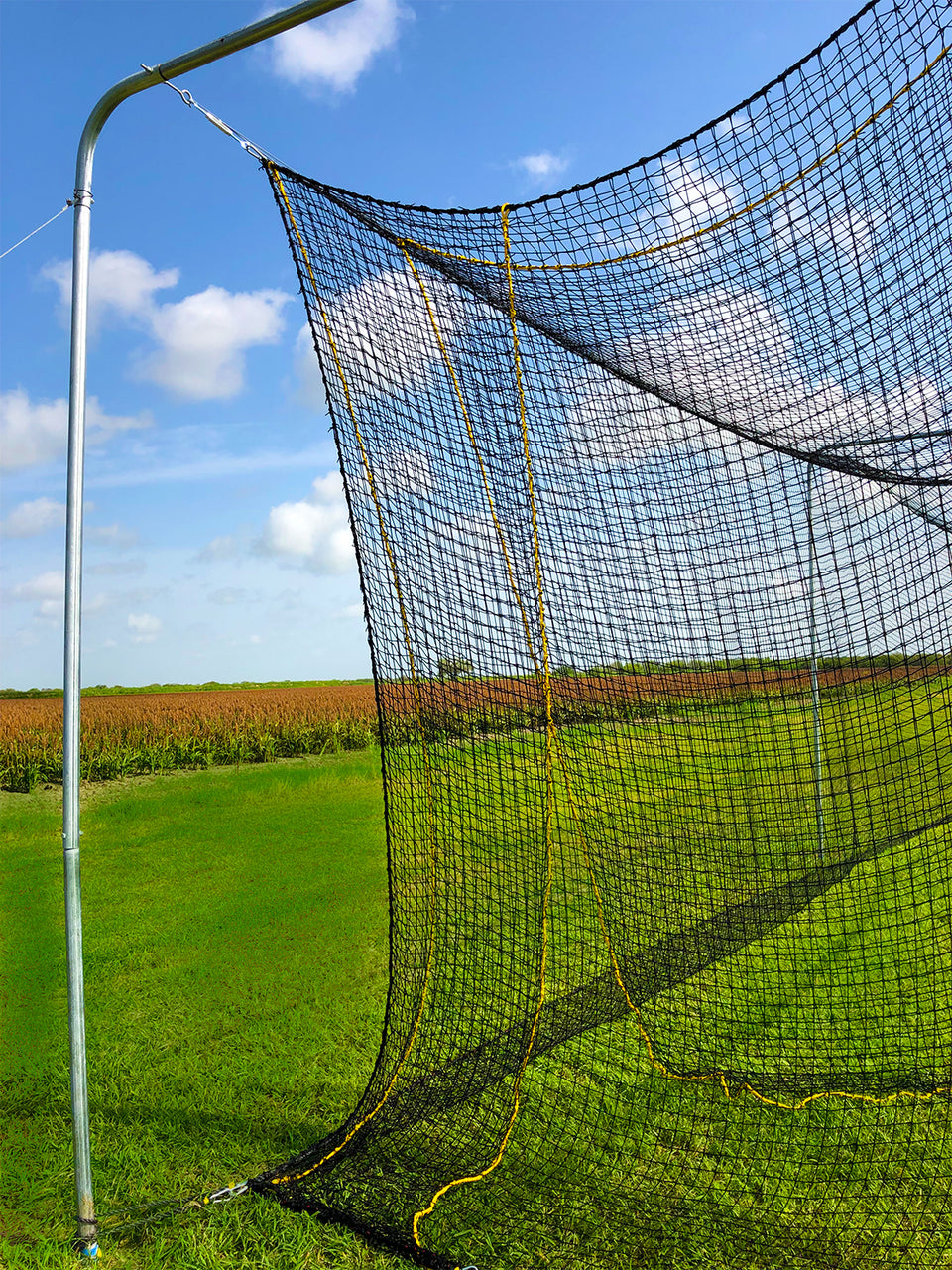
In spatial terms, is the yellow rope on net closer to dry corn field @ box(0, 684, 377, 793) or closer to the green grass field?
the green grass field

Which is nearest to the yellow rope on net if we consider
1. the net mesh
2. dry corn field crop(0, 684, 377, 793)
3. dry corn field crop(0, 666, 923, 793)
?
the net mesh

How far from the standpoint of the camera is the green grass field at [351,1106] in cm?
172

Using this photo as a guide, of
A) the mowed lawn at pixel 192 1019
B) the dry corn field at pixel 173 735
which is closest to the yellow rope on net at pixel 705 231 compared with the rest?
the mowed lawn at pixel 192 1019

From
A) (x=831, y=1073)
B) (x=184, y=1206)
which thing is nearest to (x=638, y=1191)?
(x=831, y=1073)

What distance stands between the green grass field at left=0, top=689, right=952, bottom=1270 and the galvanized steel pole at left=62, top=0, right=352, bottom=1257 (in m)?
0.29

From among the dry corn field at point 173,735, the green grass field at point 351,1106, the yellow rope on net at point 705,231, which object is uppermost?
the yellow rope on net at point 705,231

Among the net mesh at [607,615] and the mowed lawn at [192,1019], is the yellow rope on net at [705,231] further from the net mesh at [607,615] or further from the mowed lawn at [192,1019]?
the mowed lawn at [192,1019]

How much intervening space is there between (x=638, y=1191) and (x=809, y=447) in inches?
99.1

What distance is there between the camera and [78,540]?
5.84 feet

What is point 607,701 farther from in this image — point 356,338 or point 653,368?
point 356,338

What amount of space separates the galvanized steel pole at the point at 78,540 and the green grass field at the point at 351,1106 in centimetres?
29

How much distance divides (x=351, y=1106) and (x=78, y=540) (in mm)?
1646

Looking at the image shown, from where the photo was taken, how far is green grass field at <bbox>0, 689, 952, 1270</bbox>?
172cm

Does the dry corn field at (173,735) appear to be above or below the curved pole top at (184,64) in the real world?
below
